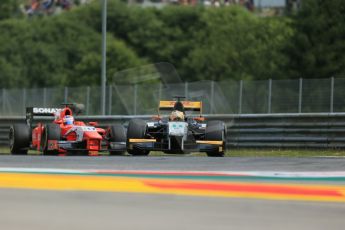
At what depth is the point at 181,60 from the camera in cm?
8138

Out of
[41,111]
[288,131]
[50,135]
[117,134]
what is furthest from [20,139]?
[288,131]

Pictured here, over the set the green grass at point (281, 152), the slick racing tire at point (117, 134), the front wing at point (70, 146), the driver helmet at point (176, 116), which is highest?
the driver helmet at point (176, 116)

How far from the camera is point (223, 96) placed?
22344mm

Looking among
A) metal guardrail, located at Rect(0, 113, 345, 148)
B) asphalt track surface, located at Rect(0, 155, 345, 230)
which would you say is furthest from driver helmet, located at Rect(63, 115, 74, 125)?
asphalt track surface, located at Rect(0, 155, 345, 230)

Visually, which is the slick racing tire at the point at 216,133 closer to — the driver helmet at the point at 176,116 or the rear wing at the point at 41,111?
the driver helmet at the point at 176,116

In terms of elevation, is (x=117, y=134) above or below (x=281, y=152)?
above

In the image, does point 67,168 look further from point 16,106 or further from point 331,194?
point 16,106

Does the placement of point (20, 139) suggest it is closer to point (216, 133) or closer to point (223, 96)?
point (216, 133)

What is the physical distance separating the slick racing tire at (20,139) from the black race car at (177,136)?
2.31 metres

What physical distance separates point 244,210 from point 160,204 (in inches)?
27.6

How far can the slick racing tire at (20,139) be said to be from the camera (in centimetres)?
1602

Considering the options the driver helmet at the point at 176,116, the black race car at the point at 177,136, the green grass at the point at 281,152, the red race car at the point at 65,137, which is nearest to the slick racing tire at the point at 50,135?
the red race car at the point at 65,137

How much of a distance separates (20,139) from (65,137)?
1.13 m

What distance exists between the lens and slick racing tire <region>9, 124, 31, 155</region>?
16.0 meters
